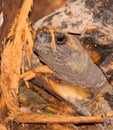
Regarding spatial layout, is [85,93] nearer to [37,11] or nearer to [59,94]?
[59,94]

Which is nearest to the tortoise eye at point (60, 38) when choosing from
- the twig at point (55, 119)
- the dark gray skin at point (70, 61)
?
the dark gray skin at point (70, 61)

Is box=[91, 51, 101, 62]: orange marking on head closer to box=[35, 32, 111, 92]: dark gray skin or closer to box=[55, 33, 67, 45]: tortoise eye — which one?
box=[35, 32, 111, 92]: dark gray skin

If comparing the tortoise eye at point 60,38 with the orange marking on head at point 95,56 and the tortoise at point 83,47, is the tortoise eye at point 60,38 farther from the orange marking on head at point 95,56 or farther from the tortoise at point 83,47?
the orange marking on head at point 95,56

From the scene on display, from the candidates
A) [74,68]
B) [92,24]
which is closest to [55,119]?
[74,68]

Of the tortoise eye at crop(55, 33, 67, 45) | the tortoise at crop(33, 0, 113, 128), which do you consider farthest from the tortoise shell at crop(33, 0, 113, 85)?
the tortoise eye at crop(55, 33, 67, 45)

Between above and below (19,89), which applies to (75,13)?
above

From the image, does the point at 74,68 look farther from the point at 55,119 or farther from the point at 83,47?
the point at 55,119

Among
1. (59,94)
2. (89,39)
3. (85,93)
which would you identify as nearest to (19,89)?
(59,94)
